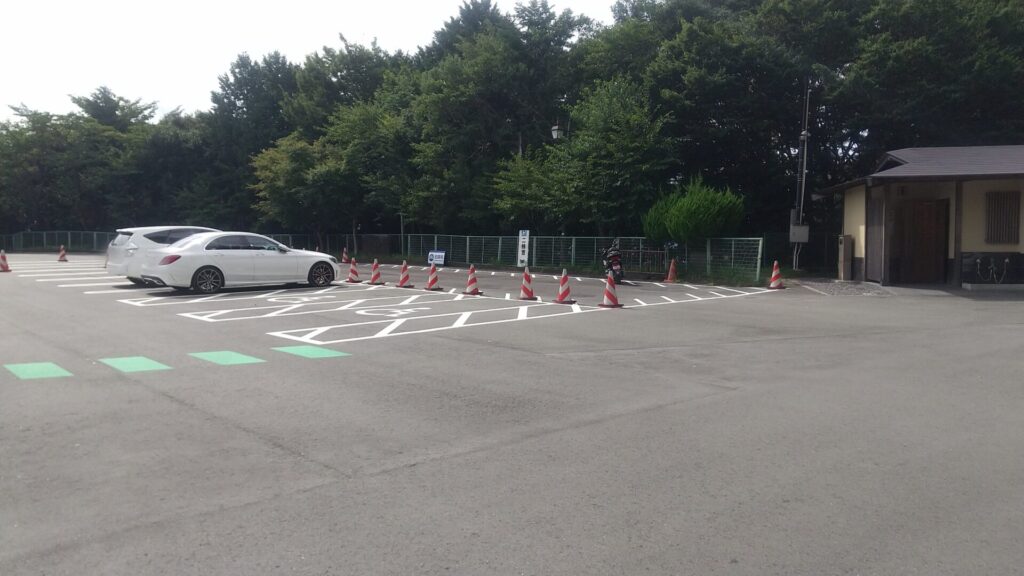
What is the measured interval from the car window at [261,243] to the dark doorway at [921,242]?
18.4 metres

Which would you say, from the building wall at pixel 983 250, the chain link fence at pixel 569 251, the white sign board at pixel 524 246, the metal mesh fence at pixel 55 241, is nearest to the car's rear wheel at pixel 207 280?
the chain link fence at pixel 569 251

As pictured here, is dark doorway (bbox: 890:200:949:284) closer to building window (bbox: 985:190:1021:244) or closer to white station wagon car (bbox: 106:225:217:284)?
building window (bbox: 985:190:1021:244)

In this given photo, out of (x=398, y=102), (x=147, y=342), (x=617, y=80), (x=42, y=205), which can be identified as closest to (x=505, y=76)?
(x=617, y=80)

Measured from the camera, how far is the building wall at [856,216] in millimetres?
25109

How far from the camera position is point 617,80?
3262 centimetres

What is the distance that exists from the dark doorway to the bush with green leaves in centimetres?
553

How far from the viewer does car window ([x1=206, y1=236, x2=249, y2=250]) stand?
19359 mm

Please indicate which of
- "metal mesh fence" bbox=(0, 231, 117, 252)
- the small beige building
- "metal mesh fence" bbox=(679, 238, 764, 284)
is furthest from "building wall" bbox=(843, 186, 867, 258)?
"metal mesh fence" bbox=(0, 231, 117, 252)

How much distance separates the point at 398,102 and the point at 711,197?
23.2 m

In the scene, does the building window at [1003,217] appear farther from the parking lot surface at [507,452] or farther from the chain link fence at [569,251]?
the parking lot surface at [507,452]

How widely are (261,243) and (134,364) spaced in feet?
35.4

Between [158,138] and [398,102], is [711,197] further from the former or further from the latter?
[158,138]

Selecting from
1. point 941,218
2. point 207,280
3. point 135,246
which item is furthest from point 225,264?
point 941,218

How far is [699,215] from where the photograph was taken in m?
27.0
